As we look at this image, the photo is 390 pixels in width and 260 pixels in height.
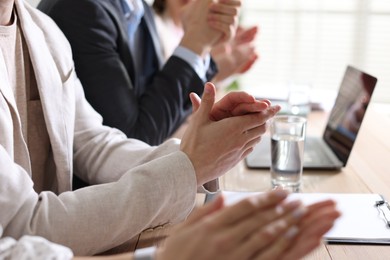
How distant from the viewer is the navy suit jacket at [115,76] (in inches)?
61.2

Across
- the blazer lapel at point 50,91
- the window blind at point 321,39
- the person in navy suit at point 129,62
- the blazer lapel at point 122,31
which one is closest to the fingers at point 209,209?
the blazer lapel at point 50,91

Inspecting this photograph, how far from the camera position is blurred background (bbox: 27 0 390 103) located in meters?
3.59

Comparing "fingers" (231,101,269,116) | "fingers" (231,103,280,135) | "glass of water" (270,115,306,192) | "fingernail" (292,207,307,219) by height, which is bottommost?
"glass of water" (270,115,306,192)

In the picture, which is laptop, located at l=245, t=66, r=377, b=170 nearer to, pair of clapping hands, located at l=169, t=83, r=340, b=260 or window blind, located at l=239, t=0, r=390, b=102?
pair of clapping hands, located at l=169, t=83, r=340, b=260

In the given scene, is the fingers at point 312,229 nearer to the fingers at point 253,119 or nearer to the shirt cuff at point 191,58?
the fingers at point 253,119

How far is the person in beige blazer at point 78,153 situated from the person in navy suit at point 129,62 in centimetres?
18

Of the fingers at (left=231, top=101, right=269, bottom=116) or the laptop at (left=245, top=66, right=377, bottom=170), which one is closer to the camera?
the fingers at (left=231, top=101, right=269, bottom=116)

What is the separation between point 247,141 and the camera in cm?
106

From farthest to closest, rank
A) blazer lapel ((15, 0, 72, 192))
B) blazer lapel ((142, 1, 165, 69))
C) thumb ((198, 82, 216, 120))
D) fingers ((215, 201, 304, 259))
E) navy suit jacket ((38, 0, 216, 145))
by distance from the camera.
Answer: blazer lapel ((142, 1, 165, 69)), navy suit jacket ((38, 0, 216, 145)), blazer lapel ((15, 0, 72, 192)), thumb ((198, 82, 216, 120)), fingers ((215, 201, 304, 259))

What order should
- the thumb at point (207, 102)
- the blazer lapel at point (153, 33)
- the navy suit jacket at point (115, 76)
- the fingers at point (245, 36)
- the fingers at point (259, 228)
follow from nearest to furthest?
1. the fingers at point (259, 228)
2. the thumb at point (207, 102)
3. the navy suit jacket at point (115, 76)
4. the blazer lapel at point (153, 33)
5. the fingers at point (245, 36)

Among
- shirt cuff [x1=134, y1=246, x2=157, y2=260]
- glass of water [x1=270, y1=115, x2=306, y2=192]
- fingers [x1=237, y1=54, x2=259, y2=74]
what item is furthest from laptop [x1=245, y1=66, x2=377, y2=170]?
shirt cuff [x1=134, y1=246, x2=157, y2=260]

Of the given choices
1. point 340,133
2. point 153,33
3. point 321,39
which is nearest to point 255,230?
point 340,133

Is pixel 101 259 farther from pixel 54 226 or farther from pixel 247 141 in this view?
pixel 247 141

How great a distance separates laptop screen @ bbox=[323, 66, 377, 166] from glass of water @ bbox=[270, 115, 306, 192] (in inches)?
7.5
